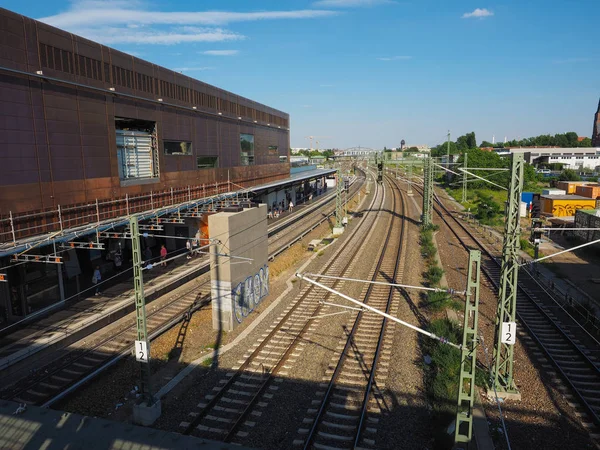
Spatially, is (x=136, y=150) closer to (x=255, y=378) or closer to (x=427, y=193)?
(x=255, y=378)

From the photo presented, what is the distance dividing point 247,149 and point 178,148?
40.6 feet

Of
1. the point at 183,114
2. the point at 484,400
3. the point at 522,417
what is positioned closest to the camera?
the point at 522,417

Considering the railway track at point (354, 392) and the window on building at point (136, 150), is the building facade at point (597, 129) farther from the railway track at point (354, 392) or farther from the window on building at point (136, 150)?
the window on building at point (136, 150)

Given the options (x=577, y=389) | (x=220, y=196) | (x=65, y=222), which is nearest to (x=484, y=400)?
(x=577, y=389)

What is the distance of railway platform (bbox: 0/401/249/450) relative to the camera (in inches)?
263

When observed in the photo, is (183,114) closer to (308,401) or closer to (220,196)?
(220,196)

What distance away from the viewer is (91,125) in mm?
20141

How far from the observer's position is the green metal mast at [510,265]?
12.0m

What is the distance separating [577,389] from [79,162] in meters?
20.5

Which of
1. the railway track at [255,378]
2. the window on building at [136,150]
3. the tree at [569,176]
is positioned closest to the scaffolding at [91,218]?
the window on building at [136,150]

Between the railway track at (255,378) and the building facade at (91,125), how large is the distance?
1021cm

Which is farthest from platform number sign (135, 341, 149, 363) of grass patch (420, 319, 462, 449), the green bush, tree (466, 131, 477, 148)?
tree (466, 131, 477, 148)

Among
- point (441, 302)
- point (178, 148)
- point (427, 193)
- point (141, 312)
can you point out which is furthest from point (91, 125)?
point (427, 193)

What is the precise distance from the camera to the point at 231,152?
35344mm
